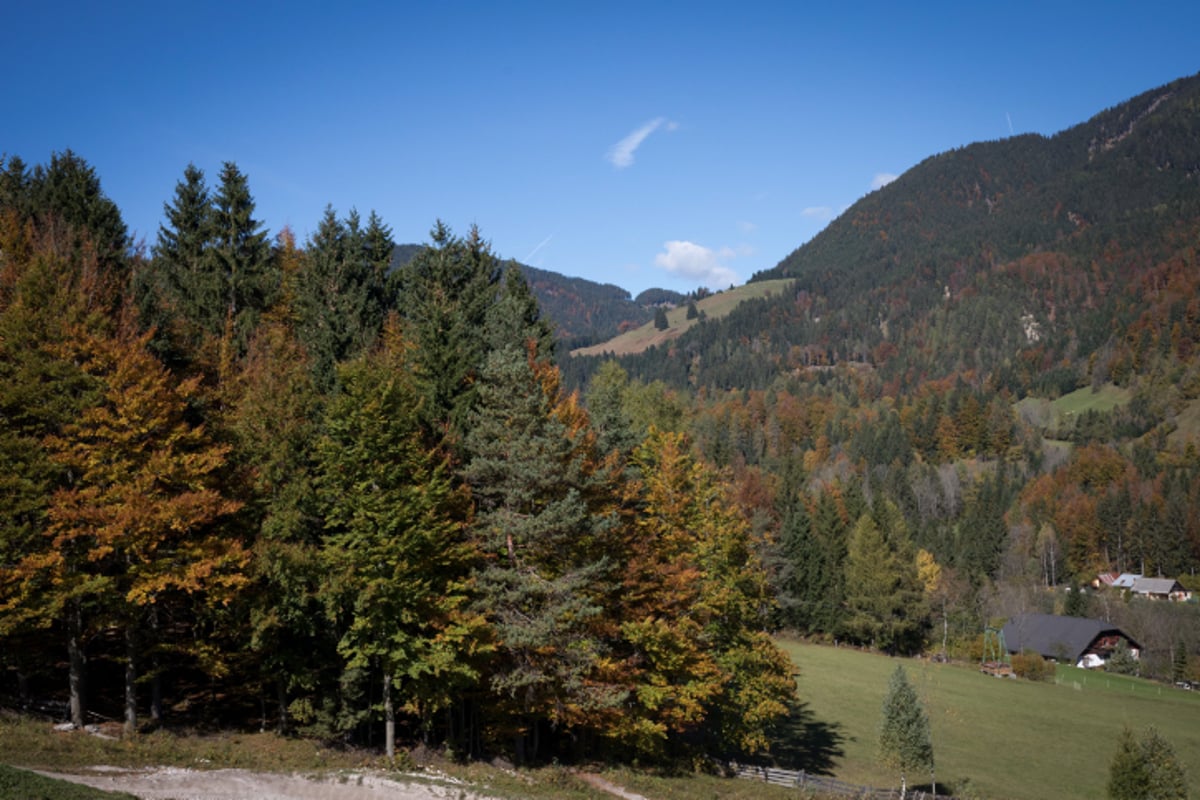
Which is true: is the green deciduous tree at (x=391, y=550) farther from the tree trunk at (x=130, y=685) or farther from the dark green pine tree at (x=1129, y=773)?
the dark green pine tree at (x=1129, y=773)

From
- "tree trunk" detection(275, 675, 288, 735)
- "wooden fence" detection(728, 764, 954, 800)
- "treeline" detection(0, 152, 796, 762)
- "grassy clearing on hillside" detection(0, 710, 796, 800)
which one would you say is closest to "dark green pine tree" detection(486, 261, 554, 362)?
"treeline" detection(0, 152, 796, 762)

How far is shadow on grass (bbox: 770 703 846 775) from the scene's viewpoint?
40031 mm

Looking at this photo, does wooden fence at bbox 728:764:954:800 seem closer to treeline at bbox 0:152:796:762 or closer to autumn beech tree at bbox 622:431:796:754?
autumn beech tree at bbox 622:431:796:754

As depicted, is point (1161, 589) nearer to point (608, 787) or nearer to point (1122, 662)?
point (1122, 662)

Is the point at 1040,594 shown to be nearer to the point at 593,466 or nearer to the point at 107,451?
the point at 593,466

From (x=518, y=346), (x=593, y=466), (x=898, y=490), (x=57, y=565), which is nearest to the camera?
(x=57, y=565)

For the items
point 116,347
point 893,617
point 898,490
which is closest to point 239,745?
point 116,347

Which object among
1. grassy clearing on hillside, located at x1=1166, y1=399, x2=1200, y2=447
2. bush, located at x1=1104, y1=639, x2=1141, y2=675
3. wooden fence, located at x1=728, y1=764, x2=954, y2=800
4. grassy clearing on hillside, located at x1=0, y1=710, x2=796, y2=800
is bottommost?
bush, located at x1=1104, y1=639, x2=1141, y2=675

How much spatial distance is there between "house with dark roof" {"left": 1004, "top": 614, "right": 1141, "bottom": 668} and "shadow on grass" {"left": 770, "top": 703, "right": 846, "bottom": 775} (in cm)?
5511

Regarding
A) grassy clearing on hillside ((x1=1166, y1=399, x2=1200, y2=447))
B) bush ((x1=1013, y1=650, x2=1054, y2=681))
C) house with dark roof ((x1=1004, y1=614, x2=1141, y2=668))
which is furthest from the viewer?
grassy clearing on hillside ((x1=1166, y1=399, x2=1200, y2=447))

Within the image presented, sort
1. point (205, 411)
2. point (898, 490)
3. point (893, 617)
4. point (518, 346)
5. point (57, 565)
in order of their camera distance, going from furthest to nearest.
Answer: point (898, 490) → point (893, 617) → point (518, 346) → point (205, 411) → point (57, 565)

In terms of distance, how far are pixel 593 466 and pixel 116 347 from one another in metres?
16.0

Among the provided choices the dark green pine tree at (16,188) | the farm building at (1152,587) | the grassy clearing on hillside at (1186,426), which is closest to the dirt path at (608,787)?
the dark green pine tree at (16,188)

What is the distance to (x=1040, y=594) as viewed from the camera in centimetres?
10844
